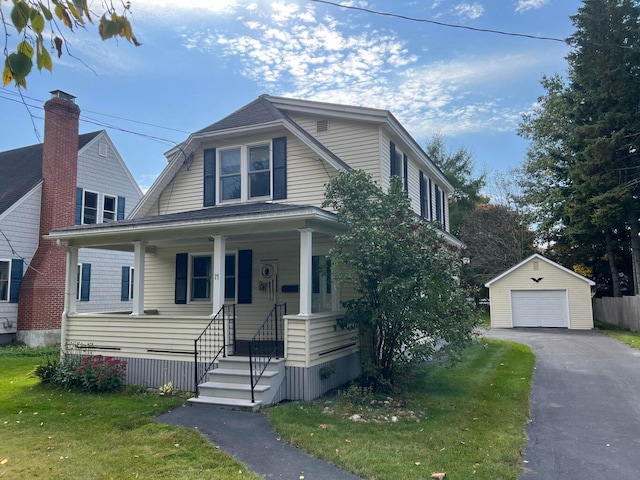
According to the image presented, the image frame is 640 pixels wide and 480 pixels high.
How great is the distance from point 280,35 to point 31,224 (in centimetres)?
1295

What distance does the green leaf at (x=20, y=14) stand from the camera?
256cm

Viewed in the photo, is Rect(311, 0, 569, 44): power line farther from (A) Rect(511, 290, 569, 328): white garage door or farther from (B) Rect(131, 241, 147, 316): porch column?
(A) Rect(511, 290, 569, 328): white garage door

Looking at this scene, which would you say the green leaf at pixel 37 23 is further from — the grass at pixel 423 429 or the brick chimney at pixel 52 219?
the brick chimney at pixel 52 219

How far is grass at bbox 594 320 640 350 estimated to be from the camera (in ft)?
56.1

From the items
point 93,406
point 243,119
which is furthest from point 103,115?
point 93,406

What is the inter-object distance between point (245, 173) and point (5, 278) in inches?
407

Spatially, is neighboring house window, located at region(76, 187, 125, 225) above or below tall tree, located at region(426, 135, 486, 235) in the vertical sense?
below

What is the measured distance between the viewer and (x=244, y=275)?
11648 millimetres

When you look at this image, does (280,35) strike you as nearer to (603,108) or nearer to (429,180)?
(429,180)

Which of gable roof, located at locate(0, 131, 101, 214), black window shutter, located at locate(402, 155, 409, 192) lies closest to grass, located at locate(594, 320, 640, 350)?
black window shutter, located at locate(402, 155, 409, 192)

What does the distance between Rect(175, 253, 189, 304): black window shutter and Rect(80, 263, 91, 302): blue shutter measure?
8.00 metres

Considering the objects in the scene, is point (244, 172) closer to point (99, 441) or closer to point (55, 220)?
point (99, 441)

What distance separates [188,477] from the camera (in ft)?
16.2

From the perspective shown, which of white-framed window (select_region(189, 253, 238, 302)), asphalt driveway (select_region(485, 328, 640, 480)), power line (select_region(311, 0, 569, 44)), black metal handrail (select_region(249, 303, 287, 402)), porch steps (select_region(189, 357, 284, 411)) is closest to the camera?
asphalt driveway (select_region(485, 328, 640, 480))
